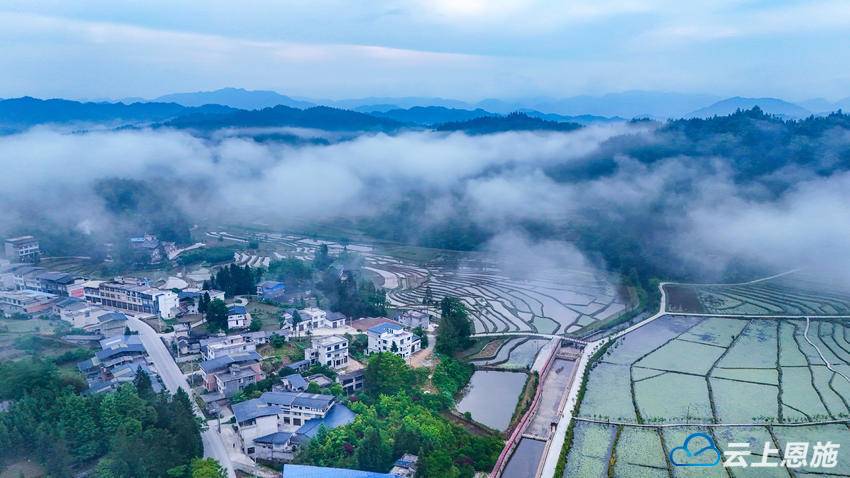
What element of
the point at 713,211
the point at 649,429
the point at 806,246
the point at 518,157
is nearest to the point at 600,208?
the point at 713,211

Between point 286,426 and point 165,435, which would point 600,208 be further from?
point 165,435

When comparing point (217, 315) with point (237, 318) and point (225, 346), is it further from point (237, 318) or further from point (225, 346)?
point (225, 346)

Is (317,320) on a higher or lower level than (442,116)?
lower

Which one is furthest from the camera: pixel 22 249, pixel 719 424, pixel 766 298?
pixel 22 249

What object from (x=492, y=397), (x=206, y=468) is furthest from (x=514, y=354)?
(x=206, y=468)

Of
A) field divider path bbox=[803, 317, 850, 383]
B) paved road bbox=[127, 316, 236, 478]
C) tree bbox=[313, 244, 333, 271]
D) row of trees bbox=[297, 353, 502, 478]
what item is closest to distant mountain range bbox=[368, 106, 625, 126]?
tree bbox=[313, 244, 333, 271]

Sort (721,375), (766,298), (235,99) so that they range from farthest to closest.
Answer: (235,99) < (766,298) < (721,375)

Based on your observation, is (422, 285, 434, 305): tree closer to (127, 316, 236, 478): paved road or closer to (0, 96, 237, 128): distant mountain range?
(127, 316, 236, 478): paved road
